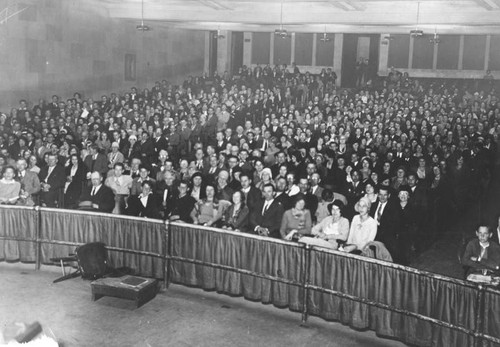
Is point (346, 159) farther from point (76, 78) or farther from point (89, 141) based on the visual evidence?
point (76, 78)

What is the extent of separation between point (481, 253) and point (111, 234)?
202 inches

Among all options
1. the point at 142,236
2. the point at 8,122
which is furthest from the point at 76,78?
the point at 142,236

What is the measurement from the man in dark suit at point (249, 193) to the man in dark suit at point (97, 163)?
4441 millimetres

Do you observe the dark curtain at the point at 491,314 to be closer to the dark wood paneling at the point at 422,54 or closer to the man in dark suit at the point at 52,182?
the man in dark suit at the point at 52,182

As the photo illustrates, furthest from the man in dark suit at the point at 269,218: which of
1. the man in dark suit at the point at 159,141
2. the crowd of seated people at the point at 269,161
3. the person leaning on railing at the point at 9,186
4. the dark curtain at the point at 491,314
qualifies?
the man in dark suit at the point at 159,141

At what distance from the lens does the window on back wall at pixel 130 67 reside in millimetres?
24812

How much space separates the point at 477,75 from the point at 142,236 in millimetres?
23509

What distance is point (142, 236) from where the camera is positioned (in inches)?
327

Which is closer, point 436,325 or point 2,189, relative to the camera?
point 436,325

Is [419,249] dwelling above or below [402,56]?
below

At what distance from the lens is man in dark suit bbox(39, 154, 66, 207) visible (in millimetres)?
11320

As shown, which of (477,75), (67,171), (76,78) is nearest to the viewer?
(67,171)

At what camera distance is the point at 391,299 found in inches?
255

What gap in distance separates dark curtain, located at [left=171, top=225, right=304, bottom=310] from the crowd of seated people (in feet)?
2.20
